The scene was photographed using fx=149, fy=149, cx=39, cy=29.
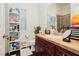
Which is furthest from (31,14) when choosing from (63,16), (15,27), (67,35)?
(67,35)

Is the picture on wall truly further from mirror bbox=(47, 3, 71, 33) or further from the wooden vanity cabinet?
the wooden vanity cabinet

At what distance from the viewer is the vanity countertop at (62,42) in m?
1.43

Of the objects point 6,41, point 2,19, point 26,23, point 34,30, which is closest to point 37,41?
point 34,30

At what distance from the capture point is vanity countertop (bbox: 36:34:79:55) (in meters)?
1.43

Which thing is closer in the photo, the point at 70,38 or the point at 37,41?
the point at 70,38

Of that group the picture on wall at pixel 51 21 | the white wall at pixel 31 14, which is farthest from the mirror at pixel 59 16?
the white wall at pixel 31 14

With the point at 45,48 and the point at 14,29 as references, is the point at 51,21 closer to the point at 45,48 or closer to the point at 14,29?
the point at 45,48

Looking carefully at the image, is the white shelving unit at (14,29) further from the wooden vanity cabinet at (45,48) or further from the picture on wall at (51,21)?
the picture on wall at (51,21)

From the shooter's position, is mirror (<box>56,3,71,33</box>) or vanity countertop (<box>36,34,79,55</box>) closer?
vanity countertop (<box>36,34,79,55</box>)

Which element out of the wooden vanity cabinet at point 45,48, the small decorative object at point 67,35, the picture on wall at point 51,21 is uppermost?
the picture on wall at point 51,21

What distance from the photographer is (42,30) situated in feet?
5.36

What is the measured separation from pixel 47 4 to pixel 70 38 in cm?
44

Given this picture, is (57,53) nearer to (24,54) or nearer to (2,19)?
(24,54)

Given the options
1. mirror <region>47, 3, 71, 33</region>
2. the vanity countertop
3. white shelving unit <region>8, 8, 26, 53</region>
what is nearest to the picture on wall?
mirror <region>47, 3, 71, 33</region>
